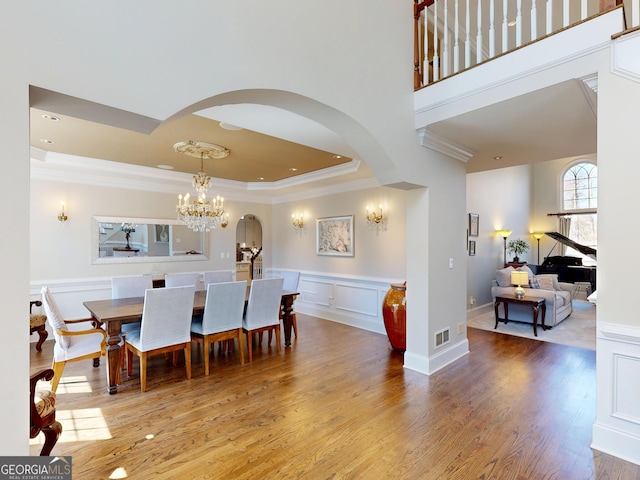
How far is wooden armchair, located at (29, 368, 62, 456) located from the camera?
5.55ft

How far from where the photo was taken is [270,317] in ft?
13.8

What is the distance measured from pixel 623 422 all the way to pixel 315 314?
4841 millimetres

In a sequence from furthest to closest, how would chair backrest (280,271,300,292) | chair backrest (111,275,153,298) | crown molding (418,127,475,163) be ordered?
chair backrest (280,271,300,292) < chair backrest (111,275,153,298) < crown molding (418,127,475,163)

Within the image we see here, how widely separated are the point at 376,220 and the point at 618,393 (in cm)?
366

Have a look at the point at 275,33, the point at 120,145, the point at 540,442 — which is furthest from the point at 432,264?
the point at 120,145

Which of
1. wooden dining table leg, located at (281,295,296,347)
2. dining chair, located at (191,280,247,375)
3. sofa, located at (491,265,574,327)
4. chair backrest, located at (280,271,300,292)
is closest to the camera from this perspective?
dining chair, located at (191,280,247,375)

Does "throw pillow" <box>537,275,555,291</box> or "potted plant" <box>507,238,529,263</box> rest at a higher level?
"potted plant" <box>507,238,529,263</box>

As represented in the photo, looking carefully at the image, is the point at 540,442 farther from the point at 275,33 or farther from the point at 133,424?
the point at 275,33

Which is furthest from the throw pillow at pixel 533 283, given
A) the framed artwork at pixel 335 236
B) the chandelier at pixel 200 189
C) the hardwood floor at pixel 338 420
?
the chandelier at pixel 200 189

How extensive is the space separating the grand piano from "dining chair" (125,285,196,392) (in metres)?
9.29

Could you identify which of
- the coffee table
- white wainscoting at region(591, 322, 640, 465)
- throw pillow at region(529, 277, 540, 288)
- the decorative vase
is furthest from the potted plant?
white wainscoting at region(591, 322, 640, 465)

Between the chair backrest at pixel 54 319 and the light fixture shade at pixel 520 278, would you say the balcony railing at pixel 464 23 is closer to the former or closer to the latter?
the light fixture shade at pixel 520 278

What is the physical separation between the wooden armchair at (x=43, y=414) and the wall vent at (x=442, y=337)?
3394mm

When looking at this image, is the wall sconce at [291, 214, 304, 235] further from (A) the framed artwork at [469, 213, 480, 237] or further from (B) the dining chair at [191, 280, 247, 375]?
(A) the framed artwork at [469, 213, 480, 237]
